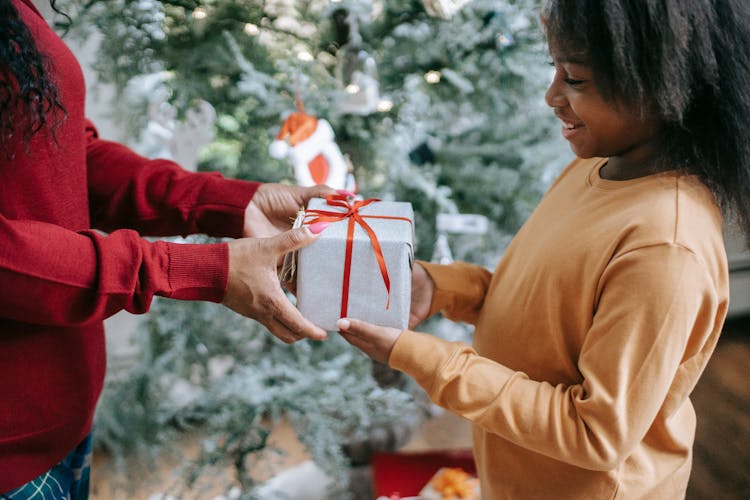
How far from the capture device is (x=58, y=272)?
631mm

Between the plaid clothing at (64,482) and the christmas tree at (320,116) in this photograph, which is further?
the christmas tree at (320,116)

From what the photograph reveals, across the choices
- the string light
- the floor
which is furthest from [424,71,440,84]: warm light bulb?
the floor

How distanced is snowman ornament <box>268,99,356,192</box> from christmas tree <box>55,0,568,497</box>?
10 centimetres

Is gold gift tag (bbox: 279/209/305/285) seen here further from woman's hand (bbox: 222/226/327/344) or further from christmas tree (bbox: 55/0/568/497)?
christmas tree (bbox: 55/0/568/497)

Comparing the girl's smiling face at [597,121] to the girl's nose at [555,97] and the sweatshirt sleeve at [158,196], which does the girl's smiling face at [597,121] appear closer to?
the girl's nose at [555,97]

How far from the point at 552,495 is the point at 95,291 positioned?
2.11 feet

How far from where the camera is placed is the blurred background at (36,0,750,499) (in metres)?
1.26

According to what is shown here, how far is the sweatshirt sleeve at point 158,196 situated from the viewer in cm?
94

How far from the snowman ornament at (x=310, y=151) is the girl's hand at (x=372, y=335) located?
17.2 inches

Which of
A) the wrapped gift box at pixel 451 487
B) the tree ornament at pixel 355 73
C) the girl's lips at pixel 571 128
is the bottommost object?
the wrapped gift box at pixel 451 487

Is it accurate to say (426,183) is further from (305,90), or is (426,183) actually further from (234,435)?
(234,435)

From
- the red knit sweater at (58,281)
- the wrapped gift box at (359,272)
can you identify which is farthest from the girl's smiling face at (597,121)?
the red knit sweater at (58,281)

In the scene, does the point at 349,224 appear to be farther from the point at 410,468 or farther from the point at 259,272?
the point at 410,468

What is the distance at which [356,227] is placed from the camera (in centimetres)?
80
